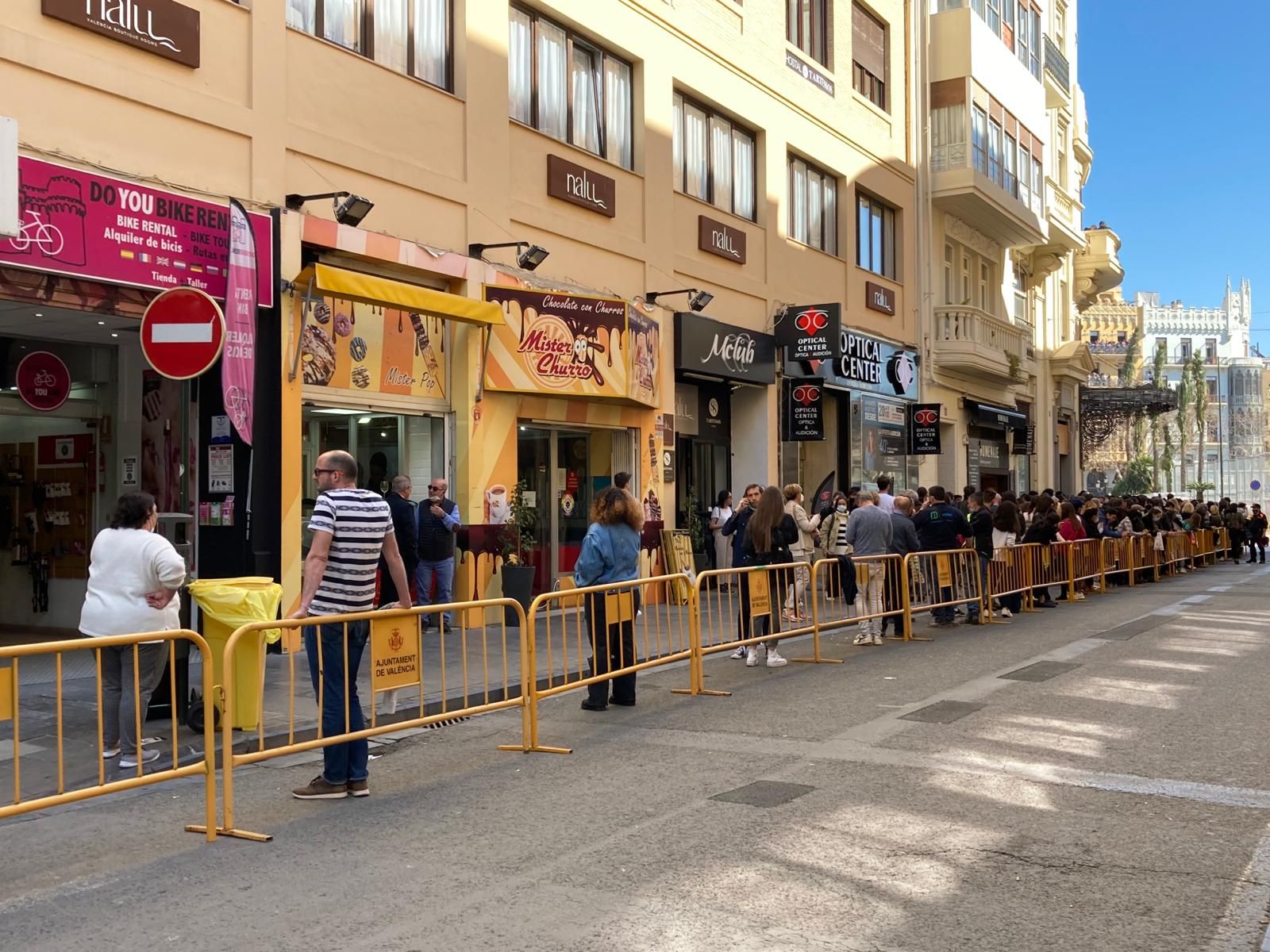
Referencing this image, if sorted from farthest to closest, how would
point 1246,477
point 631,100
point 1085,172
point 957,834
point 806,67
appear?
1. point 1246,477
2. point 1085,172
3. point 806,67
4. point 631,100
5. point 957,834

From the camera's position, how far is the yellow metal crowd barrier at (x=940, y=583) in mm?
14578

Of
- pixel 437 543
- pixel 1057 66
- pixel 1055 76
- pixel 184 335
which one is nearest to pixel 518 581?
pixel 437 543

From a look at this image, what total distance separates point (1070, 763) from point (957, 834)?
189 cm

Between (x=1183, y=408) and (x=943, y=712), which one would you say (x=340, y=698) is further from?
(x=1183, y=408)

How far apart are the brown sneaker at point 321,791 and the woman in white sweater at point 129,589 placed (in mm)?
1227

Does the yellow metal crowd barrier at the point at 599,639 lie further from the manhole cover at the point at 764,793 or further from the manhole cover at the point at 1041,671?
the manhole cover at the point at 1041,671

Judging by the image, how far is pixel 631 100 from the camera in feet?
61.4

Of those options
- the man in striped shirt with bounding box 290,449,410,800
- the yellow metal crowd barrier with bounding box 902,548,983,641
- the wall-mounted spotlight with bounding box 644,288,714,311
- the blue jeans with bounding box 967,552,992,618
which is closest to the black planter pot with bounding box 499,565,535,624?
the yellow metal crowd barrier with bounding box 902,548,983,641

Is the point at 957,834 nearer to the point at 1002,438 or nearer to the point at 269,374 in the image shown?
the point at 269,374

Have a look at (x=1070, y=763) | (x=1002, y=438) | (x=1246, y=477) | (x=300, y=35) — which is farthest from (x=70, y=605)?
(x=1246, y=477)

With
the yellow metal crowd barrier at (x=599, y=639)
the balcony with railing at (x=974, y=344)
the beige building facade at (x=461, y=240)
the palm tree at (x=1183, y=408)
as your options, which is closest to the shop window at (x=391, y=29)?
the beige building facade at (x=461, y=240)

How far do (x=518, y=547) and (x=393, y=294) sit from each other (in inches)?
150

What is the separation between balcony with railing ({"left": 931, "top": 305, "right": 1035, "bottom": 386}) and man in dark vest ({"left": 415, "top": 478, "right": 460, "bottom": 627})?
56.7 feet

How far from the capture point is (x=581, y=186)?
17047mm
